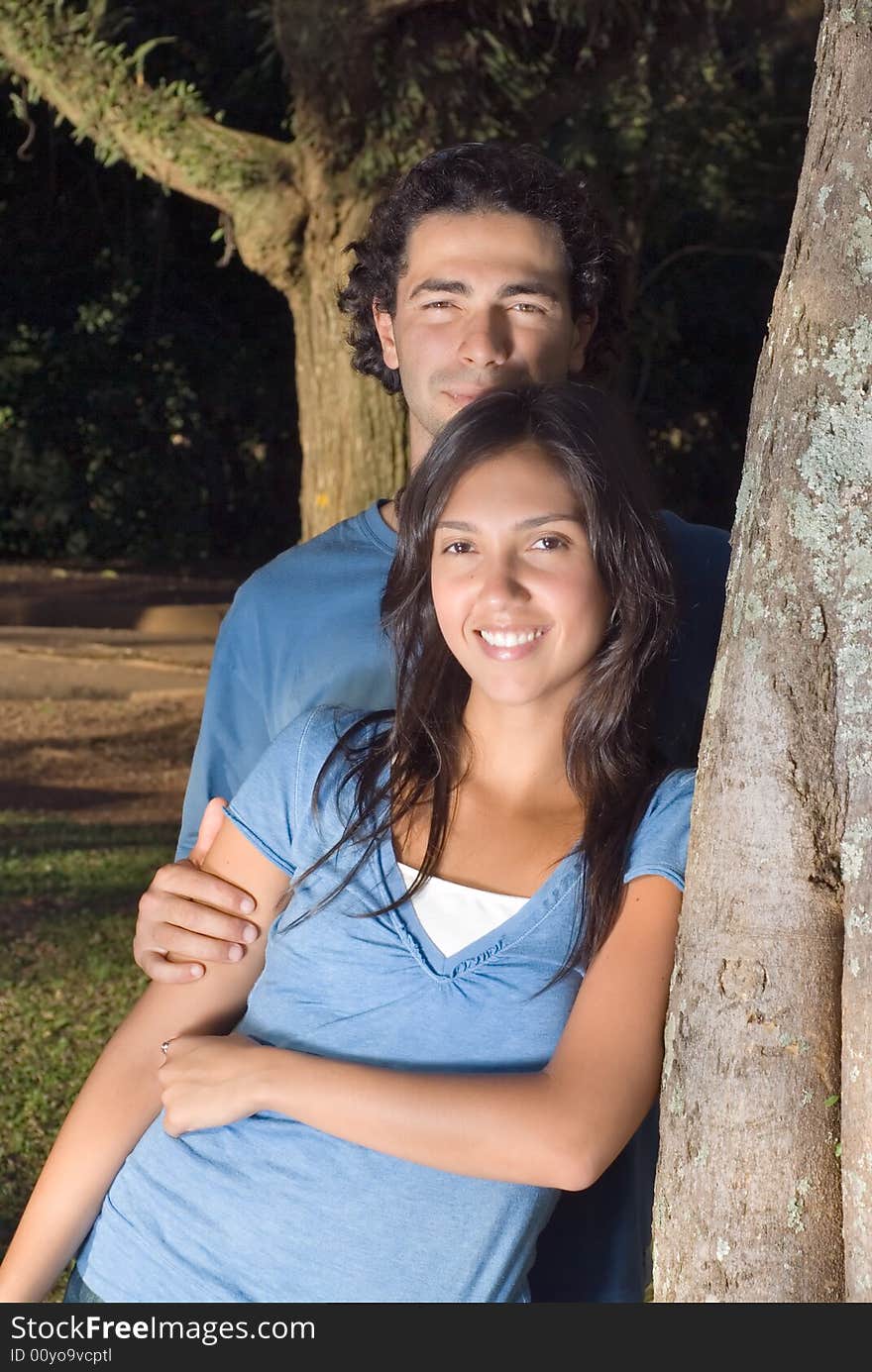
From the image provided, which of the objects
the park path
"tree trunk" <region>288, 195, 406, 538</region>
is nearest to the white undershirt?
"tree trunk" <region>288, 195, 406, 538</region>

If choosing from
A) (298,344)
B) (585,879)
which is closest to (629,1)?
(298,344)

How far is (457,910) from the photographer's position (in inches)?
79.0

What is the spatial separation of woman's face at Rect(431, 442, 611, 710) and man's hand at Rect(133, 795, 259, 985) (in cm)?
43

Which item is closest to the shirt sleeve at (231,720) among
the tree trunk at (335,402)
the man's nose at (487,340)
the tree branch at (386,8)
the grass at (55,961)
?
the man's nose at (487,340)

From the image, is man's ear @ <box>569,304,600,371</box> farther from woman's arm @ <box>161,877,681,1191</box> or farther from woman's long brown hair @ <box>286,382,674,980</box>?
woman's arm @ <box>161,877,681,1191</box>

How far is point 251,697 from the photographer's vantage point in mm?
2650

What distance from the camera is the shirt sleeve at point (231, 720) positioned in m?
2.62

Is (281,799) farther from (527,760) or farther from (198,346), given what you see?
(198,346)

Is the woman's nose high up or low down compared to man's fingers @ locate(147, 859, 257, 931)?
up

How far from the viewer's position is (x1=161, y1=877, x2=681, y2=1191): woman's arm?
183 cm

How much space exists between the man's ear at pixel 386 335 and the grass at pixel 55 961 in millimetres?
2360

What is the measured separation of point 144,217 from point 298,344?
7.94m

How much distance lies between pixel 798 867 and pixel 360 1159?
0.60m

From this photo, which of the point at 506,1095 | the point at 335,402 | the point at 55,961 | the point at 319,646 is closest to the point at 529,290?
the point at 319,646
